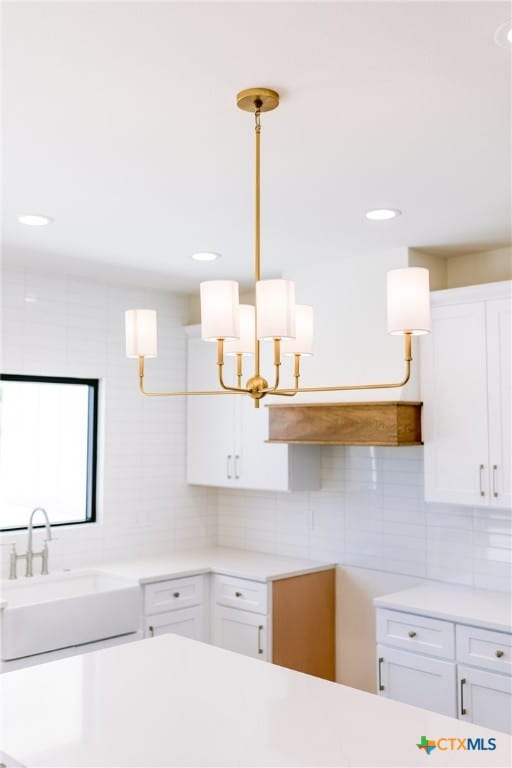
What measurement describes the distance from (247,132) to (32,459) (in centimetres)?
263

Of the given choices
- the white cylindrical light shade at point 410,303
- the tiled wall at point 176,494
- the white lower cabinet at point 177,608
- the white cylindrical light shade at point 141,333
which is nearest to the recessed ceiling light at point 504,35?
the white cylindrical light shade at point 410,303

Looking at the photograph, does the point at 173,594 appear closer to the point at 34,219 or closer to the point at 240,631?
the point at 240,631

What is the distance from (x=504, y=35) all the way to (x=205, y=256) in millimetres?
2249

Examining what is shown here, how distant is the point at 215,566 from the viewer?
13.8 ft

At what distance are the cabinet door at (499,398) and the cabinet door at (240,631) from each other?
4.88 ft

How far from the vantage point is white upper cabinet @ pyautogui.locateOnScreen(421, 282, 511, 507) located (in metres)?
3.27

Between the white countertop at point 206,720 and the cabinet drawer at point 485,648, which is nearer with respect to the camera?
the white countertop at point 206,720

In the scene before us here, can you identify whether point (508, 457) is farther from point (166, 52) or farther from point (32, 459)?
point (32, 459)

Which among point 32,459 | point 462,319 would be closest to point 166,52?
point 462,319

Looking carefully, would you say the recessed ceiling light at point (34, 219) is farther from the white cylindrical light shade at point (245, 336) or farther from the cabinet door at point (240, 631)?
the cabinet door at point (240, 631)

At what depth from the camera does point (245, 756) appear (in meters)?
1.62

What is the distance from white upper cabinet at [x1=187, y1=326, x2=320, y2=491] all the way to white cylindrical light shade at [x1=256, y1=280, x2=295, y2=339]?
249cm

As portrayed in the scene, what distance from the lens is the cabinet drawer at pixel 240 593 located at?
3.91 metres

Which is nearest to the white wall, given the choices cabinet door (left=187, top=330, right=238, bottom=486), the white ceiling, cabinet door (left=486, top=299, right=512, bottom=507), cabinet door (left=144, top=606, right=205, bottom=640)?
the white ceiling
